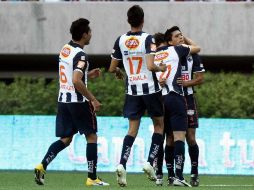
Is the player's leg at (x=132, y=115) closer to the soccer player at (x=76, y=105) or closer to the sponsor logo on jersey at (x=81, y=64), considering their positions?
the soccer player at (x=76, y=105)

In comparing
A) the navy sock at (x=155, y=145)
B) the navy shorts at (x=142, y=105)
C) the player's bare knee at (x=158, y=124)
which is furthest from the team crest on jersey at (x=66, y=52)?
the navy sock at (x=155, y=145)

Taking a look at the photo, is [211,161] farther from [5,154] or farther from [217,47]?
[217,47]

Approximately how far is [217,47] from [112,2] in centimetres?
302

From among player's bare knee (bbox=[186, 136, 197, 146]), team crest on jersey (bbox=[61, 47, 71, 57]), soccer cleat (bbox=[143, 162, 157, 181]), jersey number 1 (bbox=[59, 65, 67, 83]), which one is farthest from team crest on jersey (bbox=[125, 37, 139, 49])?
player's bare knee (bbox=[186, 136, 197, 146])

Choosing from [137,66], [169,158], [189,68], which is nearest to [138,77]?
[137,66]

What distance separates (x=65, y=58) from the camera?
1327 centimetres

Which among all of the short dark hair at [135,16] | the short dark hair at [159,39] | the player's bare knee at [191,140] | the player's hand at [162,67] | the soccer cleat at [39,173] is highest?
the short dark hair at [135,16]

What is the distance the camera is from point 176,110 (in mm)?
13680

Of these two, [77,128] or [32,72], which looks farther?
[32,72]

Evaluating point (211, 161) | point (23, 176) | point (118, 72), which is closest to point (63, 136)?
point (118, 72)

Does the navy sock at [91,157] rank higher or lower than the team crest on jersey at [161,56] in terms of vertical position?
lower

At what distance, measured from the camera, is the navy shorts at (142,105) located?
1335cm

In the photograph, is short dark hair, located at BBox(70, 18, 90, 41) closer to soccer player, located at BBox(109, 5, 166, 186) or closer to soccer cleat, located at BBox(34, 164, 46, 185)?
soccer player, located at BBox(109, 5, 166, 186)

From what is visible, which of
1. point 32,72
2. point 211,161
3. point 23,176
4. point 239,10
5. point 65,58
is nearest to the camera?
point 65,58
